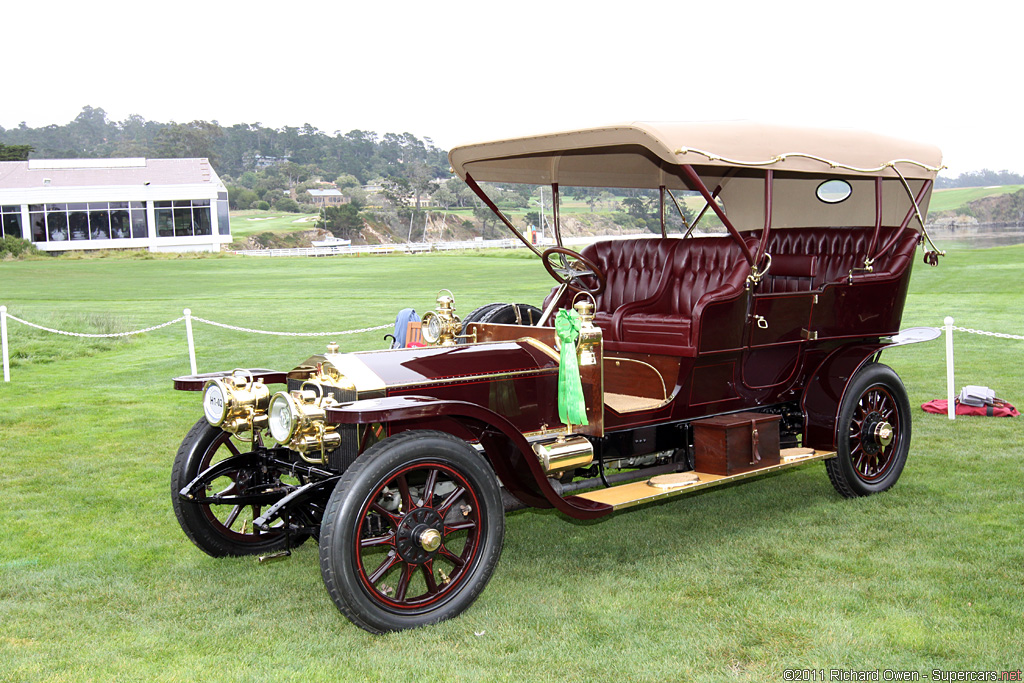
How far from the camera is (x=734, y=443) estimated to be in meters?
5.17

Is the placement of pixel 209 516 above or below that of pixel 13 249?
below

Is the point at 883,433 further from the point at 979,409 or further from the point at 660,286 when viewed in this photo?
the point at 979,409

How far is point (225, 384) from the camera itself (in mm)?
4238

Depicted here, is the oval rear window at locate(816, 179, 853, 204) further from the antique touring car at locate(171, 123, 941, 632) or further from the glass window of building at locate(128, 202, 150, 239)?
the glass window of building at locate(128, 202, 150, 239)

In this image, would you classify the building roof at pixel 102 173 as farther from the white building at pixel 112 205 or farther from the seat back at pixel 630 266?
the seat back at pixel 630 266

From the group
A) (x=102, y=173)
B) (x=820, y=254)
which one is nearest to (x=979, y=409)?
(x=820, y=254)

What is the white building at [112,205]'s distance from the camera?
4872cm

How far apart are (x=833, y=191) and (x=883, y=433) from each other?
2.18 m

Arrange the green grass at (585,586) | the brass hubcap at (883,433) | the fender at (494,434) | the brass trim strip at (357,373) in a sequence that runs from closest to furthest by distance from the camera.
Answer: the green grass at (585,586) < the fender at (494,434) < the brass trim strip at (357,373) < the brass hubcap at (883,433)

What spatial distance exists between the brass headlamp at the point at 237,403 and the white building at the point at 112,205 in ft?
165

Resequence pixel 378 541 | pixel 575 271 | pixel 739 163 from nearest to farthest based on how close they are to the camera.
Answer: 1. pixel 378 541
2. pixel 739 163
3. pixel 575 271

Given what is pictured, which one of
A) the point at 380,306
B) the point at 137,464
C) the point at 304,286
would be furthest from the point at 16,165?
the point at 137,464

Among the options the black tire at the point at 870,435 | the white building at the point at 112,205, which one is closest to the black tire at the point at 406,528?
the black tire at the point at 870,435

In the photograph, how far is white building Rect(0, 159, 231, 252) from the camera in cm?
4872
